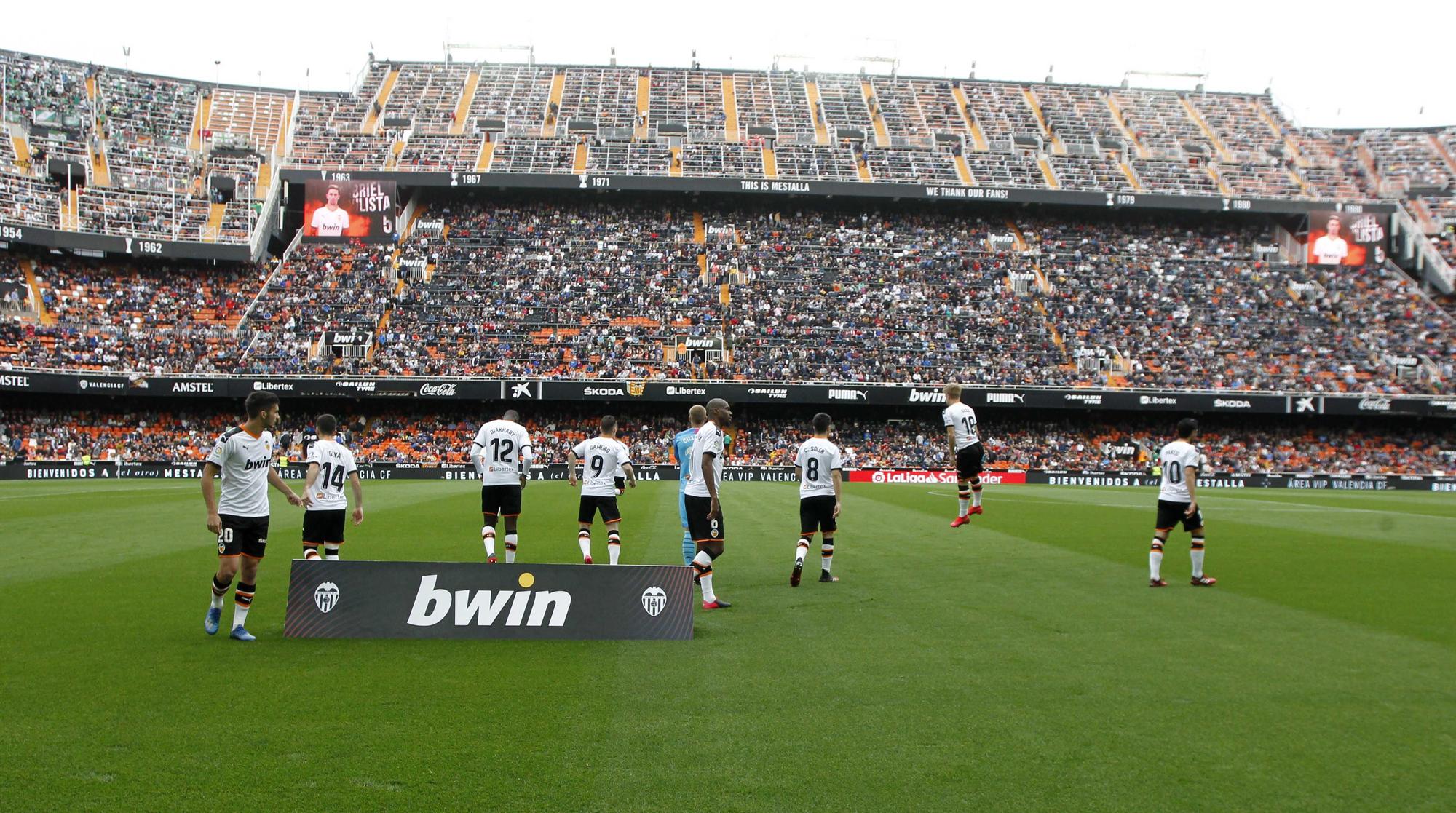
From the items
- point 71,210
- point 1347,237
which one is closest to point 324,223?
point 71,210

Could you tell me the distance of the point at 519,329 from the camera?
4862cm

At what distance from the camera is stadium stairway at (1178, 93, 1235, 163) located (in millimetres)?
60281

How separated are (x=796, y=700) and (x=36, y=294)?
53115 mm

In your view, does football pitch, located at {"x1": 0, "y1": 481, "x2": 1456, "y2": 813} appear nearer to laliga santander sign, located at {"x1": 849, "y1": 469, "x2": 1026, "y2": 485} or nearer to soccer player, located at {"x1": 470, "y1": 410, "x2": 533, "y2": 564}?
soccer player, located at {"x1": 470, "y1": 410, "x2": 533, "y2": 564}

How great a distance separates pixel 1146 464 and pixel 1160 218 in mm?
19318

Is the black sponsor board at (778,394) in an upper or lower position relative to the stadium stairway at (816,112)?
lower

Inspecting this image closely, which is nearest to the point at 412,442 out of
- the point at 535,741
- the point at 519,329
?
the point at 519,329

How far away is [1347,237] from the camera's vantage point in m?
55.4

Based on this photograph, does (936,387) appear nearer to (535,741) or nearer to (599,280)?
(599,280)

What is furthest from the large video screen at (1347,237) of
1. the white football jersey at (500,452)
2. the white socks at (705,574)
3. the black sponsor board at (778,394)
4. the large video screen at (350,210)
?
the white socks at (705,574)

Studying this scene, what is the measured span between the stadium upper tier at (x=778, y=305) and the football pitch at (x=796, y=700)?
34.7m

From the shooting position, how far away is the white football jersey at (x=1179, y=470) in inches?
472

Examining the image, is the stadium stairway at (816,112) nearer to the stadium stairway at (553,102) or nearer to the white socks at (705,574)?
the stadium stairway at (553,102)

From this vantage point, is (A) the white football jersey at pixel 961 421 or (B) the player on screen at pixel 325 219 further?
(B) the player on screen at pixel 325 219
